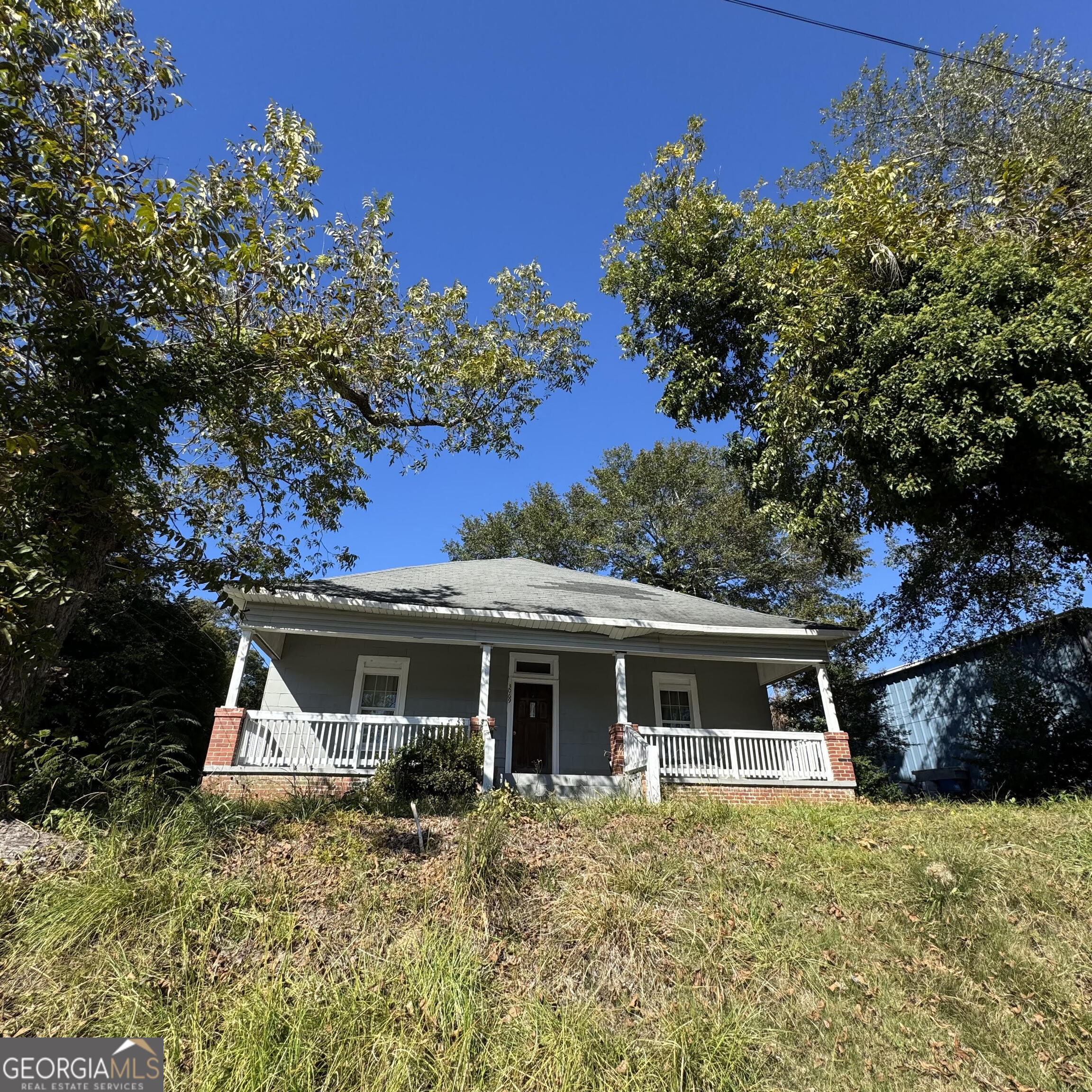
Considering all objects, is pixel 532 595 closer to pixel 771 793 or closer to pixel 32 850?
pixel 771 793

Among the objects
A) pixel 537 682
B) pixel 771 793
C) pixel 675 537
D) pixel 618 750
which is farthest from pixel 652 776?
pixel 675 537

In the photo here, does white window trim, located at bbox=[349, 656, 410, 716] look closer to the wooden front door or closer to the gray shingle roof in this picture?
the gray shingle roof

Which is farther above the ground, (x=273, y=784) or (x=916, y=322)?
(x=916, y=322)

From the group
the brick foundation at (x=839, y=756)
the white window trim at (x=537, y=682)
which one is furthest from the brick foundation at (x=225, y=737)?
the brick foundation at (x=839, y=756)

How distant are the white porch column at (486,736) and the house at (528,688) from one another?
3 cm

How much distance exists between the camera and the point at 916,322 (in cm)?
992

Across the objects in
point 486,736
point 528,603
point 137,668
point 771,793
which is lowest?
point 771,793

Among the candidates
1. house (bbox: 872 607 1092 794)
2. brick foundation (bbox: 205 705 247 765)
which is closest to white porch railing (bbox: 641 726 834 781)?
house (bbox: 872 607 1092 794)

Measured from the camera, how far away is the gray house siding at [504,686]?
41.4ft

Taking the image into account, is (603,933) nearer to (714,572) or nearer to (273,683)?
(273,683)

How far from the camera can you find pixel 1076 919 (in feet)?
17.3

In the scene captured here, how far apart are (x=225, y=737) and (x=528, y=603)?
5617mm

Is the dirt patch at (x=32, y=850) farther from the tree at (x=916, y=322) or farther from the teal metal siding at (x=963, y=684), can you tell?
the teal metal siding at (x=963, y=684)

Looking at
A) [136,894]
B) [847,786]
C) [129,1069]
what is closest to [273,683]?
[136,894]
